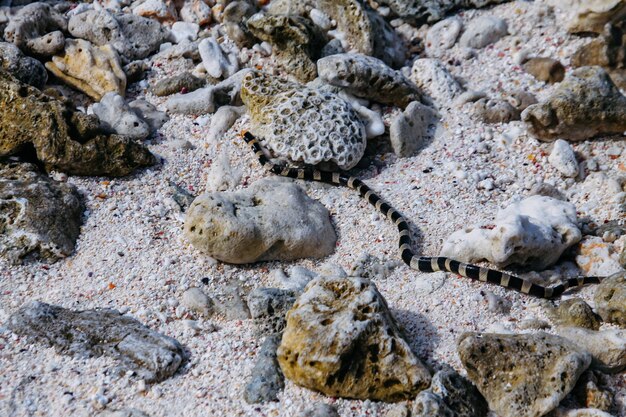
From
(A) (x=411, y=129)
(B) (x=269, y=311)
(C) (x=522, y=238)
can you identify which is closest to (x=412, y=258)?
(C) (x=522, y=238)

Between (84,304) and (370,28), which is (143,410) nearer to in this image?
(84,304)

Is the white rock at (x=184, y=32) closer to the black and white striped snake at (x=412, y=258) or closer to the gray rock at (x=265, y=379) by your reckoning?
the black and white striped snake at (x=412, y=258)

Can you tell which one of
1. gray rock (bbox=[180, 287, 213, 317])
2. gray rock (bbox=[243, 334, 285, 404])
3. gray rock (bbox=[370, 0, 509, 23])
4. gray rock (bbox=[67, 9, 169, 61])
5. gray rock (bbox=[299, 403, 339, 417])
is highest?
gray rock (bbox=[370, 0, 509, 23])

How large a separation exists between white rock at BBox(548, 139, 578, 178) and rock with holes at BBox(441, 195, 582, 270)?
0.60 meters

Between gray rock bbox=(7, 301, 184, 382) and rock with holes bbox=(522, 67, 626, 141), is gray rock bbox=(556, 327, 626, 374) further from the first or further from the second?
gray rock bbox=(7, 301, 184, 382)

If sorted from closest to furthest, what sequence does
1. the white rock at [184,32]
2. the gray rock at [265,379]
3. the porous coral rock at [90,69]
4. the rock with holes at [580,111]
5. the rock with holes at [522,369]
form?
Answer: 1. the rock with holes at [522,369]
2. the gray rock at [265,379]
3. the rock with holes at [580,111]
4. the porous coral rock at [90,69]
5. the white rock at [184,32]

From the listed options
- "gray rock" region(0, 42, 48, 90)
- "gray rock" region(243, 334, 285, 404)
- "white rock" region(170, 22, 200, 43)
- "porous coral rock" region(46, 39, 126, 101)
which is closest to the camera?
"gray rock" region(243, 334, 285, 404)

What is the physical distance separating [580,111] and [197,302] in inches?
153

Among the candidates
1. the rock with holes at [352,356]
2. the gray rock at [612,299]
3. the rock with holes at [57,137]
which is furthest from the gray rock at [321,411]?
the rock with holes at [57,137]

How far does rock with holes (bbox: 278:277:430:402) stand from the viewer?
429 centimetres

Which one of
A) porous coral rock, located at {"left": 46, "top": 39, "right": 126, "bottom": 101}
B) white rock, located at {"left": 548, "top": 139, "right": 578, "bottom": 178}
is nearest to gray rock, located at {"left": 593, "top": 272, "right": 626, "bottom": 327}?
white rock, located at {"left": 548, "top": 139, "right": 578, "bottom": 178}

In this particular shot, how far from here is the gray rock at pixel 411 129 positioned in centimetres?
687

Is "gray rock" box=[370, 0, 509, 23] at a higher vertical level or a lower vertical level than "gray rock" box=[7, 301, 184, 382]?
higher

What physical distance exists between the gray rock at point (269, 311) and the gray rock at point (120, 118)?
2.65m
